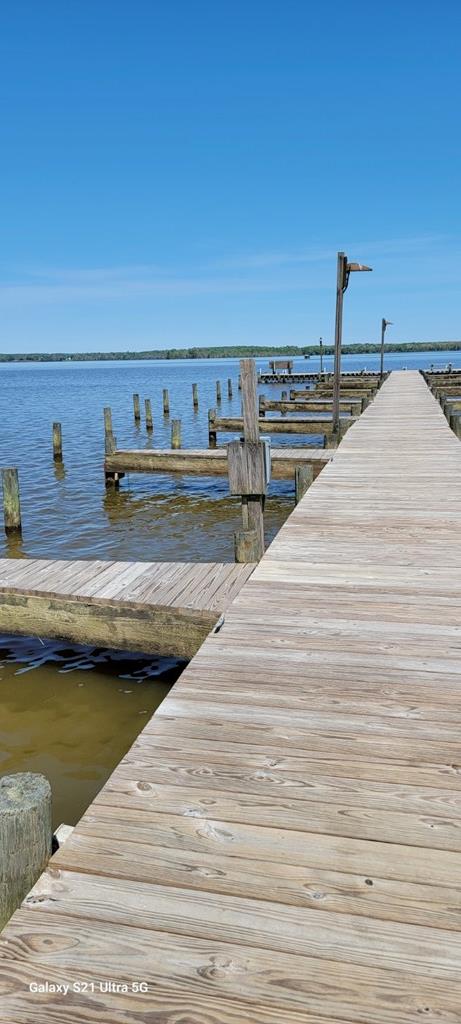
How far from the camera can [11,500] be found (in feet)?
38.5

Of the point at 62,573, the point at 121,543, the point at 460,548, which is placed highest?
the point at 460,548

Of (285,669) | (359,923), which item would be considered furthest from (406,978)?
(285,669)

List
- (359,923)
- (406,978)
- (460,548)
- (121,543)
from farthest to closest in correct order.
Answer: (121,543) < (460,548) < (359,923) < (406,978)

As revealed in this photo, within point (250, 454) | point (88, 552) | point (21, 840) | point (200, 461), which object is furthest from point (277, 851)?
point (200, 461)

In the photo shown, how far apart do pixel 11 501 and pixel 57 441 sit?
8.56m

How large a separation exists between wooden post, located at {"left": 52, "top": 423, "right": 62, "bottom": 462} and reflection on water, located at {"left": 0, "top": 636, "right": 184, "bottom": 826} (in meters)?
13.5

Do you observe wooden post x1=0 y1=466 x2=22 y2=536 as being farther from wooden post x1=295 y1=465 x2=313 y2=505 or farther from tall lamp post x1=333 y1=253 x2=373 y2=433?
tall lamp post x1=333 y1=253 x2=373 y2=433

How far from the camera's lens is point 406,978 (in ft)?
5.49

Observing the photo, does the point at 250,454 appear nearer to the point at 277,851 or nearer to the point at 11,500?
the point at 277,851

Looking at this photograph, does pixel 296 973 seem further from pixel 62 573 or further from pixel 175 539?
pixel 175 539

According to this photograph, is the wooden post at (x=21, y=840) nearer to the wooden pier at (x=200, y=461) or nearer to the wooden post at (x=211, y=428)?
the wooden pier at (x=200, y=461)

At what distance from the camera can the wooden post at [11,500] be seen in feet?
37.7

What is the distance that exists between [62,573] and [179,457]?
7546 mm

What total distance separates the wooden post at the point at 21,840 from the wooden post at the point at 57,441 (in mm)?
18661
